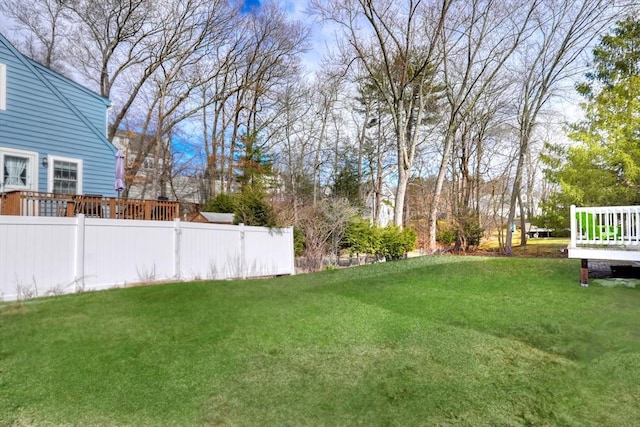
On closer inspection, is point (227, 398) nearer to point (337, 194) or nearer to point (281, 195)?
point (281, 195)

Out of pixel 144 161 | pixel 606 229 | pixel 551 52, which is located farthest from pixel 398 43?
pixel 144 161

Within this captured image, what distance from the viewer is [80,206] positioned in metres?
8.18

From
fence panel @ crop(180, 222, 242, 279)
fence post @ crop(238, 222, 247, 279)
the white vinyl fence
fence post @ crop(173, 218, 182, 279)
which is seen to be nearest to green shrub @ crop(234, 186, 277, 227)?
the white vinyl fence

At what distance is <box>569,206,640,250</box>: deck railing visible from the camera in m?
7.08

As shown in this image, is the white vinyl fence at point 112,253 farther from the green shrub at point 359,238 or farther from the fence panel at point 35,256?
the green shrub at point 359,238

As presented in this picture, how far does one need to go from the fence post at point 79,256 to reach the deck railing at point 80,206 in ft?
5.26

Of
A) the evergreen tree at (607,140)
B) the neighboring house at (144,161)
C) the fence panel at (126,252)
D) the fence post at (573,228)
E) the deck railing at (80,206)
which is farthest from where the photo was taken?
the neighboring house at (144,161)

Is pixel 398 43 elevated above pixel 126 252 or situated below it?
above

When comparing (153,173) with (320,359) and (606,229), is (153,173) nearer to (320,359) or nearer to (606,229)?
(320,359)

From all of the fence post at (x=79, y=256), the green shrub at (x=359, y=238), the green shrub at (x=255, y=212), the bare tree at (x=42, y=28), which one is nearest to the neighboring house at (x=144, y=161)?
the bare tree at (x=42, y=28)

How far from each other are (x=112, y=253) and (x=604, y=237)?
9.10 metres

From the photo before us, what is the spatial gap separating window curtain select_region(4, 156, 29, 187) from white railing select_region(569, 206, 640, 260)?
1190 centimetres

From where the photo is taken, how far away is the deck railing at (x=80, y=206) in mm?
7457

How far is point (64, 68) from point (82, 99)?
11619 millimetres
